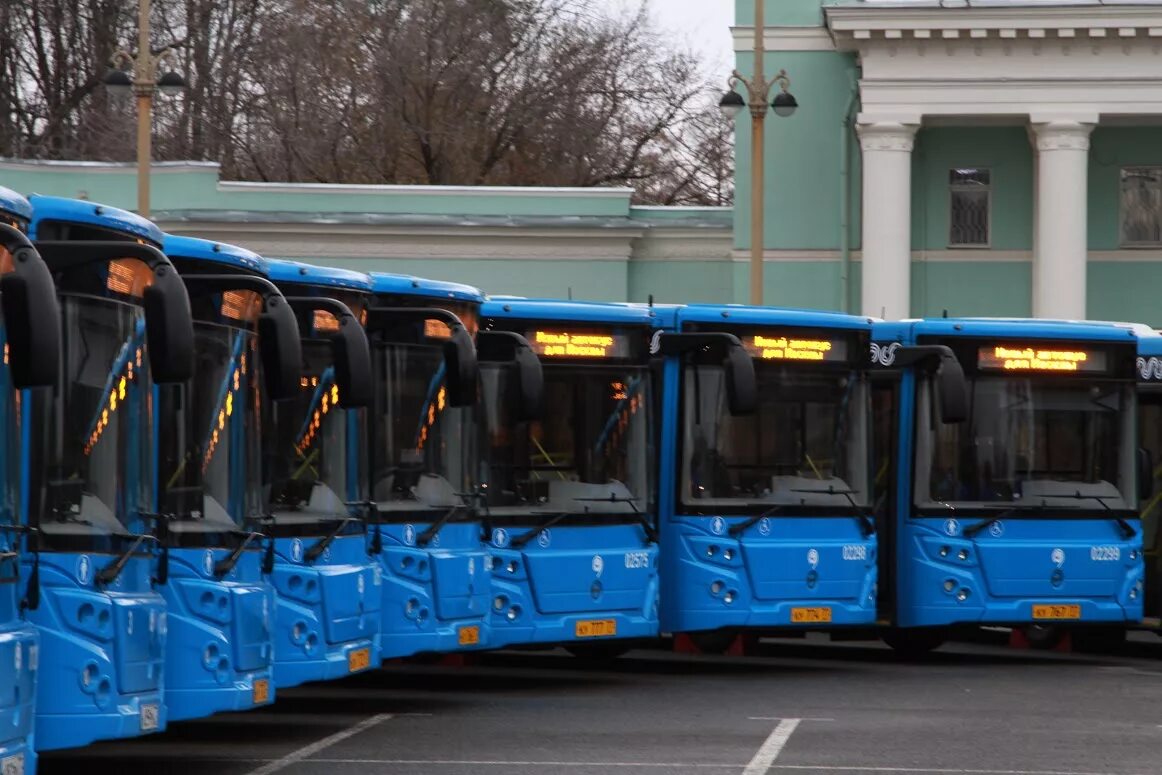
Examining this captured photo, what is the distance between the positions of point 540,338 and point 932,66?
94.4ft

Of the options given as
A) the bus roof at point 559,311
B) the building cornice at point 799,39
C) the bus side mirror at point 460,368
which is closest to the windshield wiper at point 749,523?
the bus roof at point 559,311

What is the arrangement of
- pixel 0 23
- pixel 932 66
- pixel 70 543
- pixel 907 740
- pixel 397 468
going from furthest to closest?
pixel 0 23, pixel 932 66, pixel 397 468, pixel 907 740, pixel 70 543

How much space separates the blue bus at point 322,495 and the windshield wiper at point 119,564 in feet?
7.55

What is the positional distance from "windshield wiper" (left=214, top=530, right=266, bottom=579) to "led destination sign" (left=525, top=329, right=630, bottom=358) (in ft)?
19.4

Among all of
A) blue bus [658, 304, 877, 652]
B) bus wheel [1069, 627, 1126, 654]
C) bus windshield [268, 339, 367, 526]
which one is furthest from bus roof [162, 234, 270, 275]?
bus wheel [1069, 627, 1126, 654]

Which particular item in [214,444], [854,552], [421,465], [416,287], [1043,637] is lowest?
[1043,637]

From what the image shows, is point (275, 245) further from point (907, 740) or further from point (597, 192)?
point (907, 740)

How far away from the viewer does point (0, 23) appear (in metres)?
53.5

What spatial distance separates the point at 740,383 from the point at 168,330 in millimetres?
8523

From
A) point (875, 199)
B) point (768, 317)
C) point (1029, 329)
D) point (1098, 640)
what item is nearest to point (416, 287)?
point (768, 317)

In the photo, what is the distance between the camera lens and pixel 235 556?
12.4 meters

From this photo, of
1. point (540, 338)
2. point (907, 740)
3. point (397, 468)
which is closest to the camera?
point (907, 740)

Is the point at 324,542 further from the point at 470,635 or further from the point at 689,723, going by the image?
the point at 689,723

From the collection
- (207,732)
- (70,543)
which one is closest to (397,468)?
(207,732)
